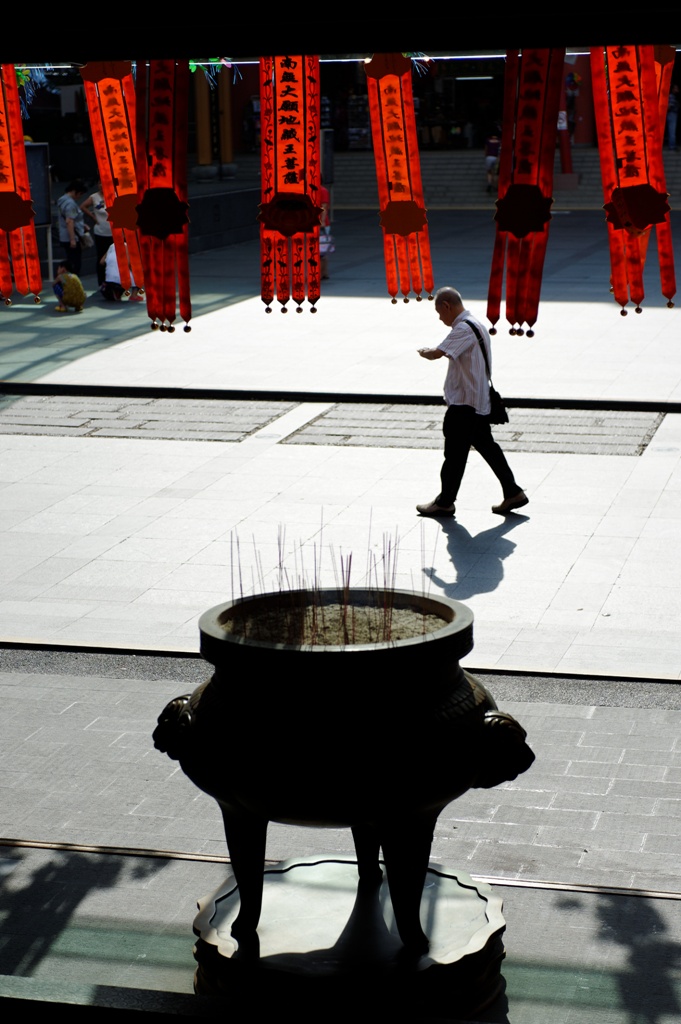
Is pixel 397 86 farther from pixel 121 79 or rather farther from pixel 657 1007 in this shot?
pixel 657 1007

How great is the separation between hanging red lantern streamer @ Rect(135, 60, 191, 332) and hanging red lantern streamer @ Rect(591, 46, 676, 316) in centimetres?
205

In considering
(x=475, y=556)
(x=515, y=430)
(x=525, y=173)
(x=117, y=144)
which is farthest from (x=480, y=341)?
(x=525, y=173)

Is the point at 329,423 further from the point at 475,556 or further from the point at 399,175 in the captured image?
the point at 399,175

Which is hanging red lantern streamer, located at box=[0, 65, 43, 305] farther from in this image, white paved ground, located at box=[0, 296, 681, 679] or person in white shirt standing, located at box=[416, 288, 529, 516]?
person in white shirt standing, located at box=[416, 288, 529, 516]

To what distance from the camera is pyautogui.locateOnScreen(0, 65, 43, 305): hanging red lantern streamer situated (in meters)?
7.14

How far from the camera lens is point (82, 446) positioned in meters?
13.6

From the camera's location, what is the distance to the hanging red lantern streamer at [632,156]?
6211mm

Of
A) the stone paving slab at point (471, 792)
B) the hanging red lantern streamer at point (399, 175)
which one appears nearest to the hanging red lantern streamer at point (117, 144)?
the hanging red lantern streamer at point (399, 175)

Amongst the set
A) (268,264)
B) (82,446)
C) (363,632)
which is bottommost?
(82,446)

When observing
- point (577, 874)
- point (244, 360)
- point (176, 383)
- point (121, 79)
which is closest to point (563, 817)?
point (577, 874)

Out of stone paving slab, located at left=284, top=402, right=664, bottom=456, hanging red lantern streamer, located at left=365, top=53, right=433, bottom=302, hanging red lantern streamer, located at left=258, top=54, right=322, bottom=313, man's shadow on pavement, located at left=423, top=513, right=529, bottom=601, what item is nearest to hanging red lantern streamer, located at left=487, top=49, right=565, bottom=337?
hanging red lantern streamer, located at left=365, top=53, right=433, bottom=302

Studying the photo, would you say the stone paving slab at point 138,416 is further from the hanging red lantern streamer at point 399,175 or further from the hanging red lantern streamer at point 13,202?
the hanging red lantern streamer at point 399,175

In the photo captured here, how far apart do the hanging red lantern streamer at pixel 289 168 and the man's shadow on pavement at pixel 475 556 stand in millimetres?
2709

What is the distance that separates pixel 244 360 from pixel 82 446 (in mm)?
4541
